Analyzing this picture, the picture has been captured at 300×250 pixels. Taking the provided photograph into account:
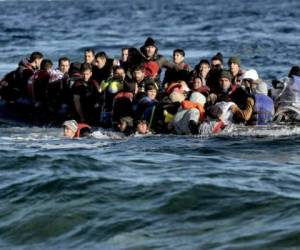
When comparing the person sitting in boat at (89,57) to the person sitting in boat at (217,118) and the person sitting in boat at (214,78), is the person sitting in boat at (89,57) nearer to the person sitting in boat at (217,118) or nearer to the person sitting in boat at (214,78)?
the person sitting in boat at (214,78)

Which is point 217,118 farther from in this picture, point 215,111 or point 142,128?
point 142,128

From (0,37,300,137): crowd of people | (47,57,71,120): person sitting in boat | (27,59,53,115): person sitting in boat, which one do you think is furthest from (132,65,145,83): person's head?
(27,59,53,115): person sitting in boat

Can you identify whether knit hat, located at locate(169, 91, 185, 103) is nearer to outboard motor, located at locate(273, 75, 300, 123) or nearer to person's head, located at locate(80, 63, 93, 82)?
outboard motor, located at locate(273, 75, 300, 123)

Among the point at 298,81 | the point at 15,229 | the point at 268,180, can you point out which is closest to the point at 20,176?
the point at 15,229

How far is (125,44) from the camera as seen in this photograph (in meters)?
39.6

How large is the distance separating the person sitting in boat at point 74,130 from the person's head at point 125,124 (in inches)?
21.7

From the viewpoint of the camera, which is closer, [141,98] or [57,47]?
[141,98]

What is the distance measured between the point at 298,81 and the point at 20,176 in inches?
229

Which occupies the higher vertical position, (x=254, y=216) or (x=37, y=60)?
(x=37, y=60)

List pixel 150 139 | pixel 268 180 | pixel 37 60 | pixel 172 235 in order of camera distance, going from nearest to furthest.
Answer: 1. pixel 172 235
2. pixel 268 180
3. pixel 150 139
4. pixel 37 60

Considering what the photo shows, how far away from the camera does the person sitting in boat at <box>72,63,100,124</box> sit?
17625mm

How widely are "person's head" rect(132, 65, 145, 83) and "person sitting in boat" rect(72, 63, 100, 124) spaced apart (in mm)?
941

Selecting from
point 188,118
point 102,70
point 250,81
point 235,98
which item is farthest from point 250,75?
point 102,70

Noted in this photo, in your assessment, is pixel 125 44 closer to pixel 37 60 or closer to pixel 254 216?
pixel 37 60
